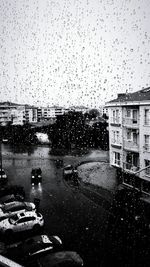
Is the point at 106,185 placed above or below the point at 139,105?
below

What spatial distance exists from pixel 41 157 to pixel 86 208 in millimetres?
13742

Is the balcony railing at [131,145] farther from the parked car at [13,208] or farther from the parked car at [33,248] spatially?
the parked car at [33,248]

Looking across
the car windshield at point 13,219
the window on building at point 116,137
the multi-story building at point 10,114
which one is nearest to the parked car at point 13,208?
the car windshield at point 13,219

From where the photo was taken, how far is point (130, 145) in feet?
41.7

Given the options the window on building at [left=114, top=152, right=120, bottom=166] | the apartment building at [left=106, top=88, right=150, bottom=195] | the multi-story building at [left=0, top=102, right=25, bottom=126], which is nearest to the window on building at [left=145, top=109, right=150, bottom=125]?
the apartment building at [left=106, top=88, right=150, bottom=195]

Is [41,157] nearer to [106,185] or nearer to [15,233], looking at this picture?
[106,185]

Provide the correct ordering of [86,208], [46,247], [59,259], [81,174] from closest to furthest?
[59,259] → [46,247] → [86,208] → [81,174]

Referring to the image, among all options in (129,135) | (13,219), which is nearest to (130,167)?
(129,135)

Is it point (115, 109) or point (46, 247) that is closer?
point (46, 247)

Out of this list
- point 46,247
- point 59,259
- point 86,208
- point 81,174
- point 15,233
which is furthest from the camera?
point 81,174

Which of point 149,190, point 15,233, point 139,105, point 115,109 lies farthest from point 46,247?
point 115,109

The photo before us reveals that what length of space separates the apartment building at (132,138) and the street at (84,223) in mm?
1989

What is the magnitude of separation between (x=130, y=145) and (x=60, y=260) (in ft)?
25.2

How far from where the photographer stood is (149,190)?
11820 mm
